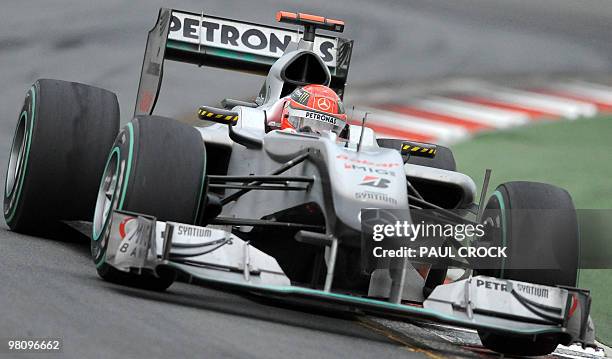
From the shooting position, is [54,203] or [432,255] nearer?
[432,255]

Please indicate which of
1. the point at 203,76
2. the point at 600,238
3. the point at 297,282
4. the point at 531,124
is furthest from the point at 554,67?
the point at 297,282

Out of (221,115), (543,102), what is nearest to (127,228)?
(221,115)

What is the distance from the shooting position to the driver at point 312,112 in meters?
10.2

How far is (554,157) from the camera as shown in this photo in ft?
51.4

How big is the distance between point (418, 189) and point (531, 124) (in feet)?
23.4

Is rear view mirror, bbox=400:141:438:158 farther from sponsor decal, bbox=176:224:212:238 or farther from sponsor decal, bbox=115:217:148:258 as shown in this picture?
sponsor decal, bbox=115:217:148:258

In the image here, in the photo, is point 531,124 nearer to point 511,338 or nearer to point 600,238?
point 600,238

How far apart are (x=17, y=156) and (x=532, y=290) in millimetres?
4808

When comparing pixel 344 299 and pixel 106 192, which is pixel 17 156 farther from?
pixel 344 299

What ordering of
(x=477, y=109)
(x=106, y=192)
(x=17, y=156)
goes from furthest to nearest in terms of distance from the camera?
(x=477, y=109) → (x=17, y=156) → (x=106, y=192)

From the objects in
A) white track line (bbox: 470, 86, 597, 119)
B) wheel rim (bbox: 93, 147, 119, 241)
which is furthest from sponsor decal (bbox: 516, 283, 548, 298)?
white track line (bbox: 470, 86, 597, 119)

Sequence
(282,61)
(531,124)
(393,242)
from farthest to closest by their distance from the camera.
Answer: (531,124) < (282,61) < (393,242)

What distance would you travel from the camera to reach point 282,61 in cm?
1129

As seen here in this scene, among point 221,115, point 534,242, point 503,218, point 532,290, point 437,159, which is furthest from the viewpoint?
point 437,159
